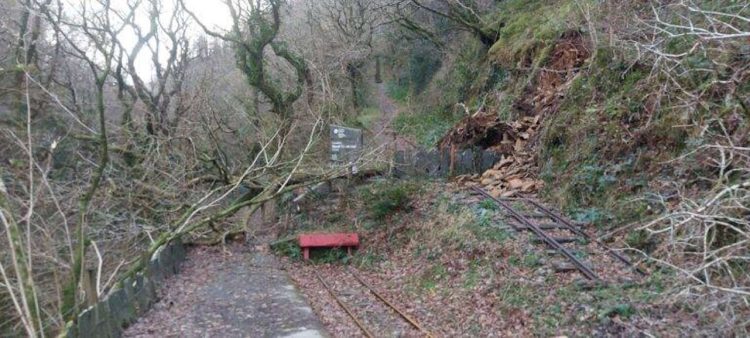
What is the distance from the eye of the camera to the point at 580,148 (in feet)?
48.4

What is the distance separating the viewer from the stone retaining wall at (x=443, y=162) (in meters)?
18.9

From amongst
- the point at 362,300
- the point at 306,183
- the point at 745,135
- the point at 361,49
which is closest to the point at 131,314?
the point at 362,300

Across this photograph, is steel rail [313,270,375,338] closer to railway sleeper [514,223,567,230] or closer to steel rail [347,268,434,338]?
steel rail [347,268,434,338]

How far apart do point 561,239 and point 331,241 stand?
774cm

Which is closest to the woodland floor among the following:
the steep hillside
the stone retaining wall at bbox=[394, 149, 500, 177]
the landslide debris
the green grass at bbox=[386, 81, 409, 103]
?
the steep hillside

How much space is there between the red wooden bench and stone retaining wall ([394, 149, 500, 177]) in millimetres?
2803

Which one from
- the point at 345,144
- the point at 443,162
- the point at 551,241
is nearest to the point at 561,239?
the point at 551,241

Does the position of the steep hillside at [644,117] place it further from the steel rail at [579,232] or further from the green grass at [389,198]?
the green grass at [389,198]

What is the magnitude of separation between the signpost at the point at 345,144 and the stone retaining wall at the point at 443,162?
1.24m

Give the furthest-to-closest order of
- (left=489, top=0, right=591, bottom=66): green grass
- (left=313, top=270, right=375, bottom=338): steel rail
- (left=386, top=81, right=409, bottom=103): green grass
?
(left=386, top=81, right=409, bottom=103): green grass → (left=489, top=0, right=591, bottom=66): green grass → (left=313, top=270, right=375, bottom=338): steel rail

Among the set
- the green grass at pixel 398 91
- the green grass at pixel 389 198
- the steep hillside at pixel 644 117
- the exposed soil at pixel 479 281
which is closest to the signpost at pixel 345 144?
the green grass at pixel 389 198

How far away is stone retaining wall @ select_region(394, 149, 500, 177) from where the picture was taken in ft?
62.0

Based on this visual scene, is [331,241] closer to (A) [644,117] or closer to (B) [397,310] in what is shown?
(B) [397,310]

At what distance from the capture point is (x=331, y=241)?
18.1 meters
